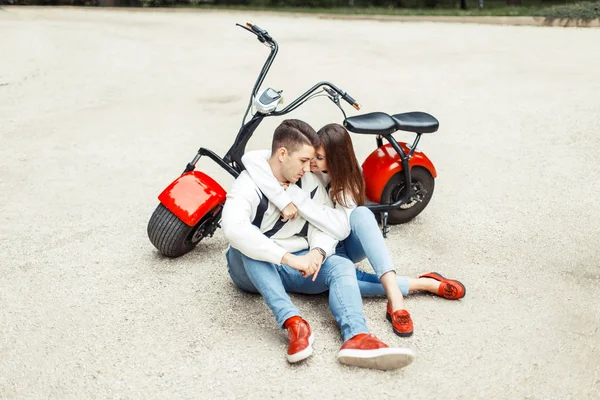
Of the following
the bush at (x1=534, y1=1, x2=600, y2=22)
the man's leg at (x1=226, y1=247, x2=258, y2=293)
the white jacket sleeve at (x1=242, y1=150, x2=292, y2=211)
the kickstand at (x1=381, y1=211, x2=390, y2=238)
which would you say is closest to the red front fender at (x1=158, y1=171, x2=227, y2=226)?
the man's leg at (x1=226, y1=247, x2=258, y2=293)

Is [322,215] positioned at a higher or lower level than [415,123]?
lower

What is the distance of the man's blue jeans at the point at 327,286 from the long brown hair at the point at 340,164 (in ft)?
1.07

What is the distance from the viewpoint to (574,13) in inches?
451

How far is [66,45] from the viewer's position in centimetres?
970

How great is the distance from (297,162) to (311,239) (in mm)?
382

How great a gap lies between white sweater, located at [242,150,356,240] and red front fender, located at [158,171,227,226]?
447 mm

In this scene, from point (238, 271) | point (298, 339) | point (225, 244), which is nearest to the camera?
point (298, 339)

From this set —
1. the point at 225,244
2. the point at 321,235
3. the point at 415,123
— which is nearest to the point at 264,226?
the point at 321,235

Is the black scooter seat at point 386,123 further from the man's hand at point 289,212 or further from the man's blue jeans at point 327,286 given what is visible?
the man's blue jeans at point 327,286

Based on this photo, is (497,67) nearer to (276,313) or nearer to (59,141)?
(59,141)

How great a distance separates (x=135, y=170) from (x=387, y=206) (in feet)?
7.69

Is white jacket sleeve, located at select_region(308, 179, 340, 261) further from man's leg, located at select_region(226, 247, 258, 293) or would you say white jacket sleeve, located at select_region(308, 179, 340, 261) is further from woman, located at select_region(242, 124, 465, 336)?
man's leg, located at select_region(226, 247, 258, 293)

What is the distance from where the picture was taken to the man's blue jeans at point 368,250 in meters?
3.01

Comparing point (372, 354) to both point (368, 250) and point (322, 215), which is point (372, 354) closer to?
point (368, 250)
